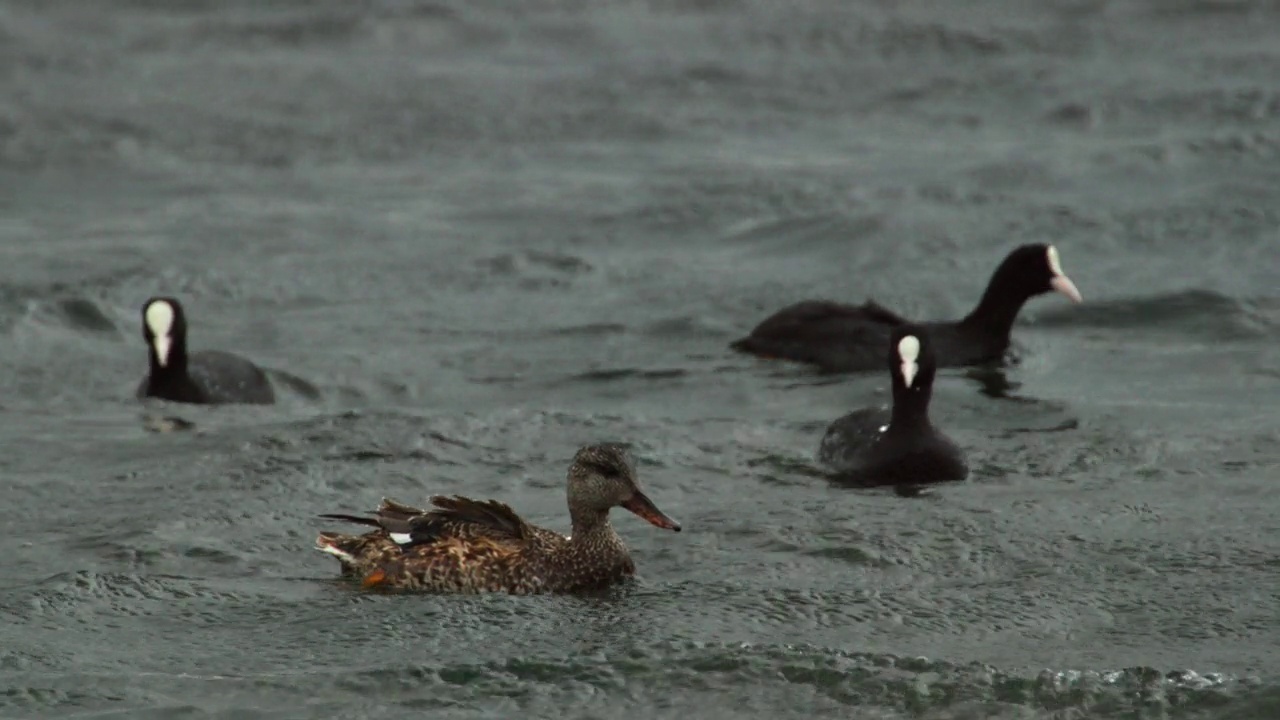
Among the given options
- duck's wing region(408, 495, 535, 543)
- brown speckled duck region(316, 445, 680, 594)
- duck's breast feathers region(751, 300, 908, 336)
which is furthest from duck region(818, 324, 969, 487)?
duck's wing region(408, 495, 535, 543)

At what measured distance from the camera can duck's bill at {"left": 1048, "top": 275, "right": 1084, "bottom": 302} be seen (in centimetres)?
1667

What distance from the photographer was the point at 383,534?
432 inches

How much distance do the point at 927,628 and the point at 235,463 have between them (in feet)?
14.9

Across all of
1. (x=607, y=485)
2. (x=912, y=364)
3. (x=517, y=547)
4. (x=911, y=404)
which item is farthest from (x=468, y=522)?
(x=912, y=364)

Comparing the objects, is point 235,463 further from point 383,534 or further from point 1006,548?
point 1006,548

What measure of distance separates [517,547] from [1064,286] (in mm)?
6899

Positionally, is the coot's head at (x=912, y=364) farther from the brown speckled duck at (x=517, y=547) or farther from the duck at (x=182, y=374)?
the duck at (x=182, y=374)

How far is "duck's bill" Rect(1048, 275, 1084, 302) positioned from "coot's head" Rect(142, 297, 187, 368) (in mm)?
5785

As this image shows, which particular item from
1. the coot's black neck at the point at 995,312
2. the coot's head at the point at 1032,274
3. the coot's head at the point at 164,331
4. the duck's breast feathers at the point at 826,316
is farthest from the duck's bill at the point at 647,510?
the coot's head at the point at 1032,274

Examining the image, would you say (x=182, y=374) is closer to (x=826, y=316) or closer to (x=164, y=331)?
(x=164, y=331)

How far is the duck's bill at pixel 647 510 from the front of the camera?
10.6 meters

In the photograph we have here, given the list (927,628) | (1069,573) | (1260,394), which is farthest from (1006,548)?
(1260,394)

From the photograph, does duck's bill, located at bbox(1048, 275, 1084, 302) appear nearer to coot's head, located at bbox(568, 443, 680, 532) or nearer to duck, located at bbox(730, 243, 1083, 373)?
duck, located at bbox(730, 243, 1083, 373)

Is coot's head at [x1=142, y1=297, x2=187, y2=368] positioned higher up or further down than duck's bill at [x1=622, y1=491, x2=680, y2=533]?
higher up
